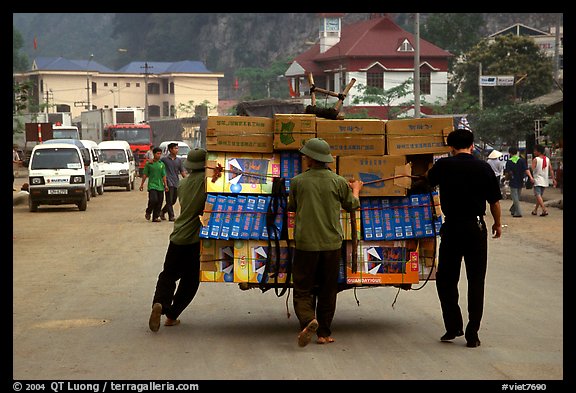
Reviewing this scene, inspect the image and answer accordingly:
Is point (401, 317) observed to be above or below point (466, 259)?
below

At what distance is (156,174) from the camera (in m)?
23.4

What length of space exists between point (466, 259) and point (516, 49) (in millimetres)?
66272

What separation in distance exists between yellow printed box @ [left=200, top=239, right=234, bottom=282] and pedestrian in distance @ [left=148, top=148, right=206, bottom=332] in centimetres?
31

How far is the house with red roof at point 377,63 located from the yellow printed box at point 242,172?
6753cm

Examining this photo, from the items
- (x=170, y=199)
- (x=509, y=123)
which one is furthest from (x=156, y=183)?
(x=509, y=123)

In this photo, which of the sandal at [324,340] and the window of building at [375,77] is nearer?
the sandal at [324,340]

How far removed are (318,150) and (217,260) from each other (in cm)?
153

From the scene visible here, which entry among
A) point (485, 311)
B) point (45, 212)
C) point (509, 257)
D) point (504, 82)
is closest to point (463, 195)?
point (485, 311)

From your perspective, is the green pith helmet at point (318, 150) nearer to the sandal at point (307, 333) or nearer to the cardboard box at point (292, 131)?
the cardboard box at point (292, 131)

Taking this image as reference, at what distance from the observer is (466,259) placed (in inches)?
357

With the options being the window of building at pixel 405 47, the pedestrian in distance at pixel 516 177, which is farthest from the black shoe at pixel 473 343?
the window of building at pixel 405 47

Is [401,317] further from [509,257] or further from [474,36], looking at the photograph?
[474,36]

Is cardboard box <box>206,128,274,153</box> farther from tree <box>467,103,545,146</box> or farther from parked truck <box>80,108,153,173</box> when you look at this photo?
parked truck <box>80,108,153,173</box>

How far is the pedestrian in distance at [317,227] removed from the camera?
29.4 feet
